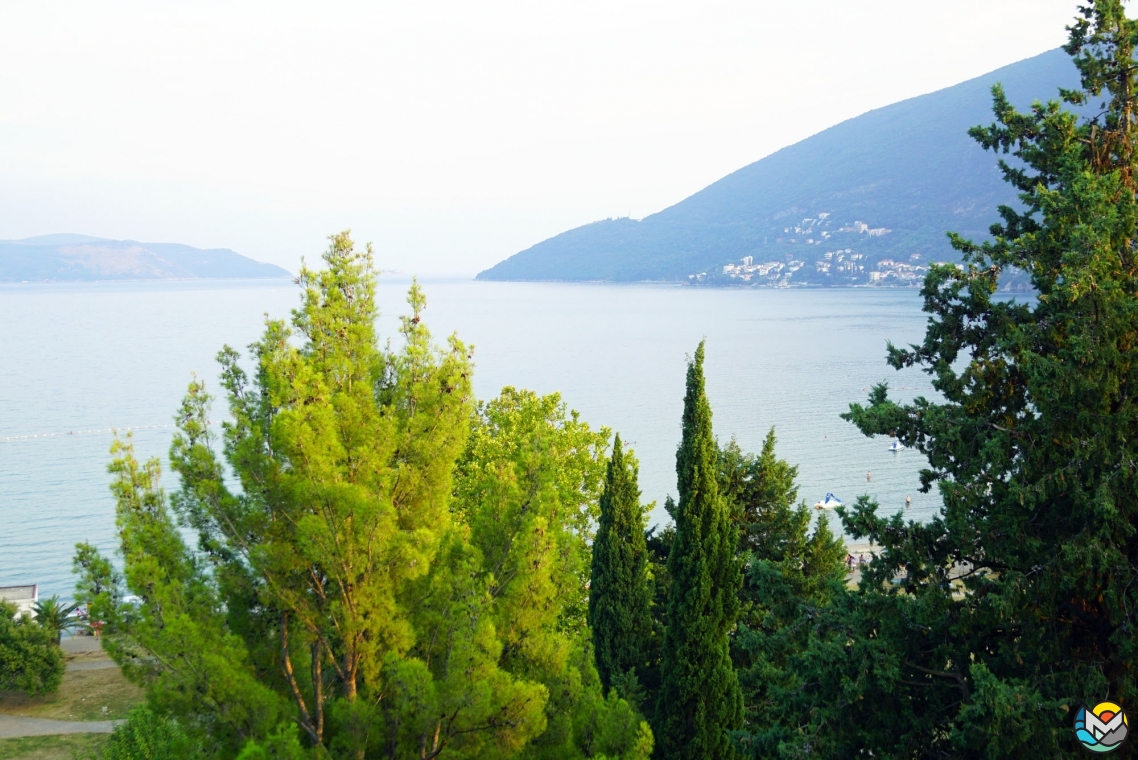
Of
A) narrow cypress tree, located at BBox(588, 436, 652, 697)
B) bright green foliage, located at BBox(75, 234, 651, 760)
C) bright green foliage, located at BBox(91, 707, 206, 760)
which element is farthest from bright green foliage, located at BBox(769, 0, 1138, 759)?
bright green foliage, located at BBox(91, 707, 206, 760)

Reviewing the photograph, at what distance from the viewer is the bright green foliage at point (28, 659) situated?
22253mm

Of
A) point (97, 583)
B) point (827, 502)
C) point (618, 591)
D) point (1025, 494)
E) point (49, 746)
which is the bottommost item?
point (827, 502)

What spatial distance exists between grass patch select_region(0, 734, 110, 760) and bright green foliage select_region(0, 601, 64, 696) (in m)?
2.29

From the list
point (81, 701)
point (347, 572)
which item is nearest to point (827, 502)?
point (81, 701)

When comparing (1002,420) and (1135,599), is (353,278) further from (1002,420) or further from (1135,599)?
(1135,599)

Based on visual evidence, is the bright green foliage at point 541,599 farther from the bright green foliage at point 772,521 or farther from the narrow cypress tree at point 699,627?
the bright green foliage at point 772,521

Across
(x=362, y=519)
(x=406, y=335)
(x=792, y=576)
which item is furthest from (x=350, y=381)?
(x=792, y=576)

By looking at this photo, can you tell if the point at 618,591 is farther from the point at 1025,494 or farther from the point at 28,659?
the point at 28,659

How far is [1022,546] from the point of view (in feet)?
28.1

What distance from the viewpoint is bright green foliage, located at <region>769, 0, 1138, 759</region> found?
8133mm

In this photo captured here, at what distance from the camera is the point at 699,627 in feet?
45.1

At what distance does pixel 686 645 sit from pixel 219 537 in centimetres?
743

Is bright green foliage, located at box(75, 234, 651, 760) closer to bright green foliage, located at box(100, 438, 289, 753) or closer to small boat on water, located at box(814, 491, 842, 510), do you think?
bright green foliage, located at box(100, 438, 289, 753)

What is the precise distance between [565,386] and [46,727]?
2458 inches
